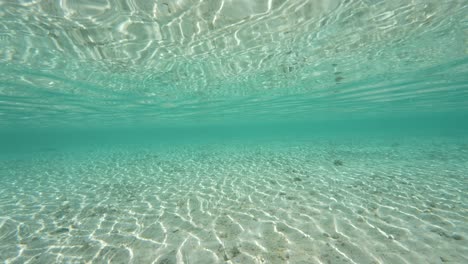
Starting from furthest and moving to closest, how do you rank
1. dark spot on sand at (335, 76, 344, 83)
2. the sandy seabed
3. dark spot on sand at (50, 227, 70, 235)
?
dark spot on sand at (335, 76, 344, 83)
dark spot on sand at (50, 227, 70, 235)
the sandy seabed

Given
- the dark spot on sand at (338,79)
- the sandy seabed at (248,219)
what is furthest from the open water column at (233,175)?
the dark spot on sand at (338,79)

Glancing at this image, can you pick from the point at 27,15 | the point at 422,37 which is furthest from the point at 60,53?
the point at 422,37

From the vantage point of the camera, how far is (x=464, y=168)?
10711mm

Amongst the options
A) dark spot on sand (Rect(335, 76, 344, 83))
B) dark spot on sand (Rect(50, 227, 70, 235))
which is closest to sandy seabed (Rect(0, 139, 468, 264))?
dark spot on sand (Rect(50, 227, 70, 235))

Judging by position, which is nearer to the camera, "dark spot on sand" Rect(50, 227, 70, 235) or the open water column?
the open water column

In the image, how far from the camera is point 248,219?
5988mm

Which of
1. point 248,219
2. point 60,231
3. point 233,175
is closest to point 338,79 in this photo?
point 233,175

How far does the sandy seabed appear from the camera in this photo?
14.6 feet

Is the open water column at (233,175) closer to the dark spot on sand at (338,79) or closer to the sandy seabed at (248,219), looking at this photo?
the sandy seabed at (248,219)

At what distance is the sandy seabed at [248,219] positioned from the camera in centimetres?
446

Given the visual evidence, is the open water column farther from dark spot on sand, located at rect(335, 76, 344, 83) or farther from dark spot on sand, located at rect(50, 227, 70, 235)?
dark spot on sand, located at rect(335, 76, 344, 83)

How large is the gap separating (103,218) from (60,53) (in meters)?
8.22

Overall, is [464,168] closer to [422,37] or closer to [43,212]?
[422,37]

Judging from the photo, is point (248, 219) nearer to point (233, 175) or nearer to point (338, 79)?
point (233, 175)
